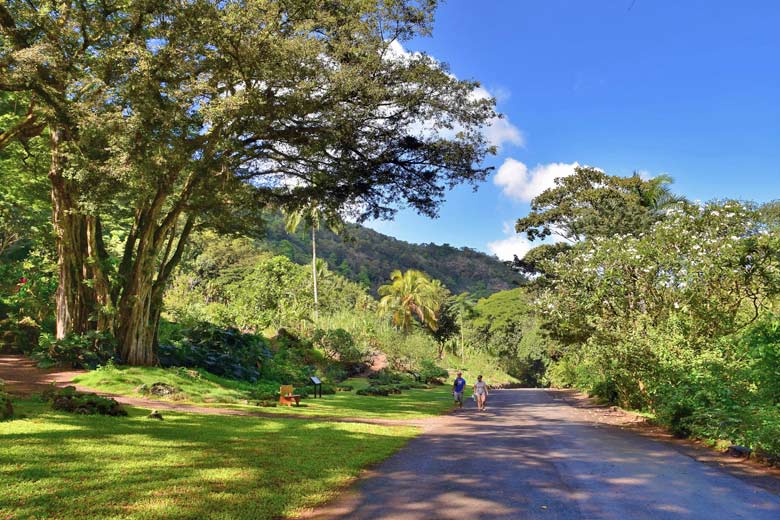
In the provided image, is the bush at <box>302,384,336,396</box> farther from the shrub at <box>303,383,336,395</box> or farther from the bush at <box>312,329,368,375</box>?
the bush at <box>312,329,368,375</box>

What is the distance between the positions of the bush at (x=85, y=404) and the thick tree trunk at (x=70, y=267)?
27.2ft

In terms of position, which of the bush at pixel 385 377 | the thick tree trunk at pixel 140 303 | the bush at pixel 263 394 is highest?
the thick tree trunk at pixel 140 303

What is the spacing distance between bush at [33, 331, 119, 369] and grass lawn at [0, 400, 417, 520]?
21.4ft

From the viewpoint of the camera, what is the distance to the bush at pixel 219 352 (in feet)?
67.3

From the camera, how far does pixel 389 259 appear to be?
346 feet

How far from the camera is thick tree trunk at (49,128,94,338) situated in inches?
634

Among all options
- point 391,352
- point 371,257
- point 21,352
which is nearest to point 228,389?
point 21,352

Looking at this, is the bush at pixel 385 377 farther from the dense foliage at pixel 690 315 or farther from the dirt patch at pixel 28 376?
the dirt patch at pixel 28 376

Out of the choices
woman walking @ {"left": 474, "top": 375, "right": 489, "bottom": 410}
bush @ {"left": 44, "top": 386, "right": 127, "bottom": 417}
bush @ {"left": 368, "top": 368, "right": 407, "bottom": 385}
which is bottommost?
bush @ {"left": 368, "top": 368, "right": 407, "bottom": 385}

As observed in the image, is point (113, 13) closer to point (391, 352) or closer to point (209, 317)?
point (209, 317)

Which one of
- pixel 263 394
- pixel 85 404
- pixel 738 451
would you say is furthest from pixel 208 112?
pixel 738 451

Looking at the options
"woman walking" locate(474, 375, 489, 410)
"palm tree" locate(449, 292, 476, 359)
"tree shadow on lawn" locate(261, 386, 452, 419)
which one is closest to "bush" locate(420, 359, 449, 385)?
"tree shadow on lawn" locate(261, 386, 452, 419)

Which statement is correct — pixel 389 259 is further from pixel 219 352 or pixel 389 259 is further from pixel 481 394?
pixel 481 394

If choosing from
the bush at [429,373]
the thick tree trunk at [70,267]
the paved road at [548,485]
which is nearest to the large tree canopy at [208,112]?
the thick tree trunk at [70,267]
